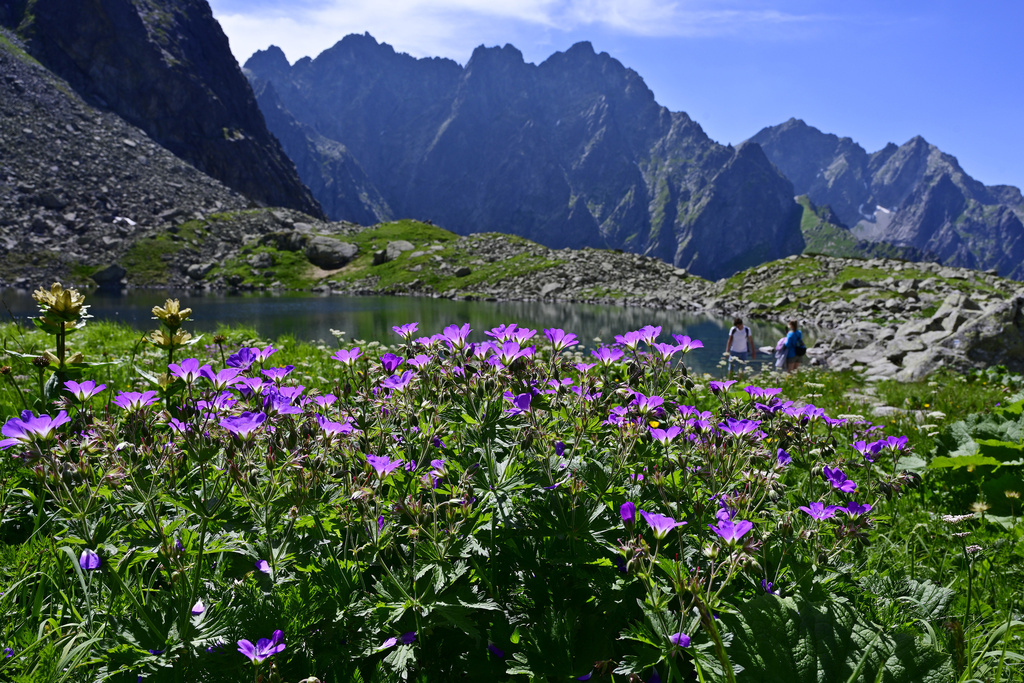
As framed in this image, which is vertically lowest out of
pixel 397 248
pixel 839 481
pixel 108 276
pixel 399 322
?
pixel 108 276

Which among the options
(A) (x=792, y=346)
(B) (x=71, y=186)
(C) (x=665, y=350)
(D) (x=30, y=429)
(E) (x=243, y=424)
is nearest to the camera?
(E) (x=243, y=424)

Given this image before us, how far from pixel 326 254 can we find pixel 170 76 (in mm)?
89646

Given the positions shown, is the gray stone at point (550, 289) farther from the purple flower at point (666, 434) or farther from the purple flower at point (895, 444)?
the purple flower at point (666, 434)

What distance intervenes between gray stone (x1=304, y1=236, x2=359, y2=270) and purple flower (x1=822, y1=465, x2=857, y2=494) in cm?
10125

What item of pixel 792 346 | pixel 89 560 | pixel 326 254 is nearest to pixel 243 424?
pixel 89 560

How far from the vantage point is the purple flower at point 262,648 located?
1839 mm

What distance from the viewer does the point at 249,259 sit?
295 ft

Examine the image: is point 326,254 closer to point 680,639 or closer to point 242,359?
point 242,359

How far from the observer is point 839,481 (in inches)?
104

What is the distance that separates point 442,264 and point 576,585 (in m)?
89.5

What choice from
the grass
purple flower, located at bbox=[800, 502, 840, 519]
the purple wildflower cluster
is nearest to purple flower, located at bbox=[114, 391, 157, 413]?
the purple wildflower cluster

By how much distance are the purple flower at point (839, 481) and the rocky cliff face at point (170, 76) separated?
15556cm

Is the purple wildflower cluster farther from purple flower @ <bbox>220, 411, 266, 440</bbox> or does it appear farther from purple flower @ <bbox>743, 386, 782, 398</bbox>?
purple flower @ <bbox>743, 386, 782, 398</bbox>

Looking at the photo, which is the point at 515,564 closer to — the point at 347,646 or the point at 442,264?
the point at 347,646
